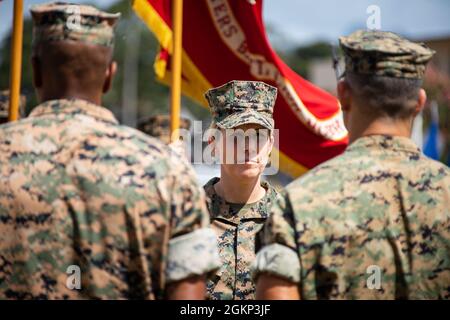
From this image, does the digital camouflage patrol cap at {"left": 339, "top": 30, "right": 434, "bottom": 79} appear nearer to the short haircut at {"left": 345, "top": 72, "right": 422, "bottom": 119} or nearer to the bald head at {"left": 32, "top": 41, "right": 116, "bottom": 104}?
the short haircut at {"left": 345, "top": 72, "right": 422, "bottom": 119}

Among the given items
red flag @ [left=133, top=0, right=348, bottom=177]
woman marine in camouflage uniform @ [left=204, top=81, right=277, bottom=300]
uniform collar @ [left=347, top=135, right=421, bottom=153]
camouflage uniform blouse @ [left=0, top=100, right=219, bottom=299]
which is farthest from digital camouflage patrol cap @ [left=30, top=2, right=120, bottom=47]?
red flag @ [left=133, top=0, right=348, bottom=177]

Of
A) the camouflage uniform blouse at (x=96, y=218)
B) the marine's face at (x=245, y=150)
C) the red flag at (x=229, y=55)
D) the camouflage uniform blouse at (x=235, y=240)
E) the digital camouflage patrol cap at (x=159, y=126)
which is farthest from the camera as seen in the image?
the digital camouflage patrol cap at (x=159, y=126)

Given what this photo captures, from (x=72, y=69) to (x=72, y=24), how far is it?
17 cm

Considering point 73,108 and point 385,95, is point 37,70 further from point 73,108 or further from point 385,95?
point 385,95

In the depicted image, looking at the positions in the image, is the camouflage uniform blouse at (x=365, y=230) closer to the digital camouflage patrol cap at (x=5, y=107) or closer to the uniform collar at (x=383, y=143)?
the uniform collar at (x=383, y=143)

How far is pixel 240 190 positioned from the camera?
16.5ft

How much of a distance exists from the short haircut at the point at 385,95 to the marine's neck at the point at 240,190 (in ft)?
5.77

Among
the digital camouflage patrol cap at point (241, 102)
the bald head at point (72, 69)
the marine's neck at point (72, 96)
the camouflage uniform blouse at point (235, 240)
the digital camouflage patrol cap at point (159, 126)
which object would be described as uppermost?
the digital camouflage patrol cap at point (159, 126)

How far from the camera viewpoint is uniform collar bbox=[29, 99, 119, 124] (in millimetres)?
3186

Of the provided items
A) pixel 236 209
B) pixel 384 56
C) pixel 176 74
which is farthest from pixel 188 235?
pixel 176 74

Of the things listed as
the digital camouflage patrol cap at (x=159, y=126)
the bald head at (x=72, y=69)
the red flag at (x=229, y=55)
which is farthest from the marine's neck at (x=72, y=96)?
the digital camouflage patrol cap at (x=159, y=126)

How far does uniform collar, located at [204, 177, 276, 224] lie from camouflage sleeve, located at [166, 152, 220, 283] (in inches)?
73.4

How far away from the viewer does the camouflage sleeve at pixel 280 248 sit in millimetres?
3096

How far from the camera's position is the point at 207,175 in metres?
7.20
